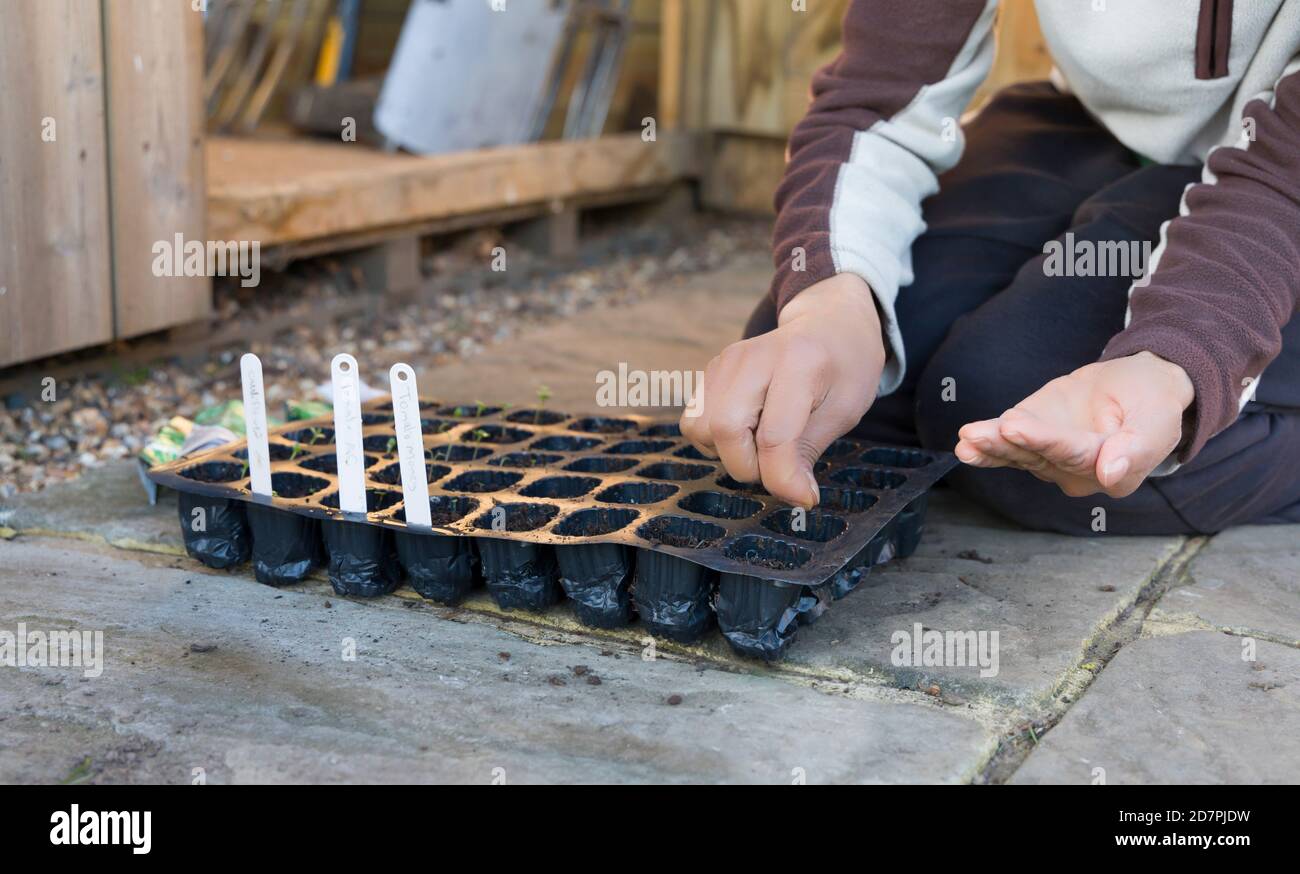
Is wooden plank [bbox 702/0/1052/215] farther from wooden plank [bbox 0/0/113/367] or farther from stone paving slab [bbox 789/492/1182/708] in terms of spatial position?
stone paving slab [bbox 789/492/1182/708]

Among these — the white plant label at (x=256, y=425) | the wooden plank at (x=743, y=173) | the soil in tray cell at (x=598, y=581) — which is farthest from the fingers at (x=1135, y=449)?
the wooden plank at (x=743, y=173)

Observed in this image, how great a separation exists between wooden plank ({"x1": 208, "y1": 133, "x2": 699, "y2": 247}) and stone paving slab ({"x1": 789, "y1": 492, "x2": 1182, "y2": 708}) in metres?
1.54

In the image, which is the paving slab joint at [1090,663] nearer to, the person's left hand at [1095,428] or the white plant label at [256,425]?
the person's left hand at [1095,428]

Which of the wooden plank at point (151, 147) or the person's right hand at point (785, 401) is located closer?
the person's right hand at point (785, 401)

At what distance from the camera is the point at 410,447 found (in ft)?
4.83

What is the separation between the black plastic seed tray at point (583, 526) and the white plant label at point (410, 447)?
0.07 feet

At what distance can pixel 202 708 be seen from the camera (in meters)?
1.31

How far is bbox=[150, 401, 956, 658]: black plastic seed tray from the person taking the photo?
1.42 meters

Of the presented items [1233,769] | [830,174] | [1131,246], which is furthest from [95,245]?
[1233,769]

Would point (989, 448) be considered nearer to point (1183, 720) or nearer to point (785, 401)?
point (785, 401)

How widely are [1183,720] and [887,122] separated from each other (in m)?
0.90

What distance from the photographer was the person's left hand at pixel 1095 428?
4.05 ft
